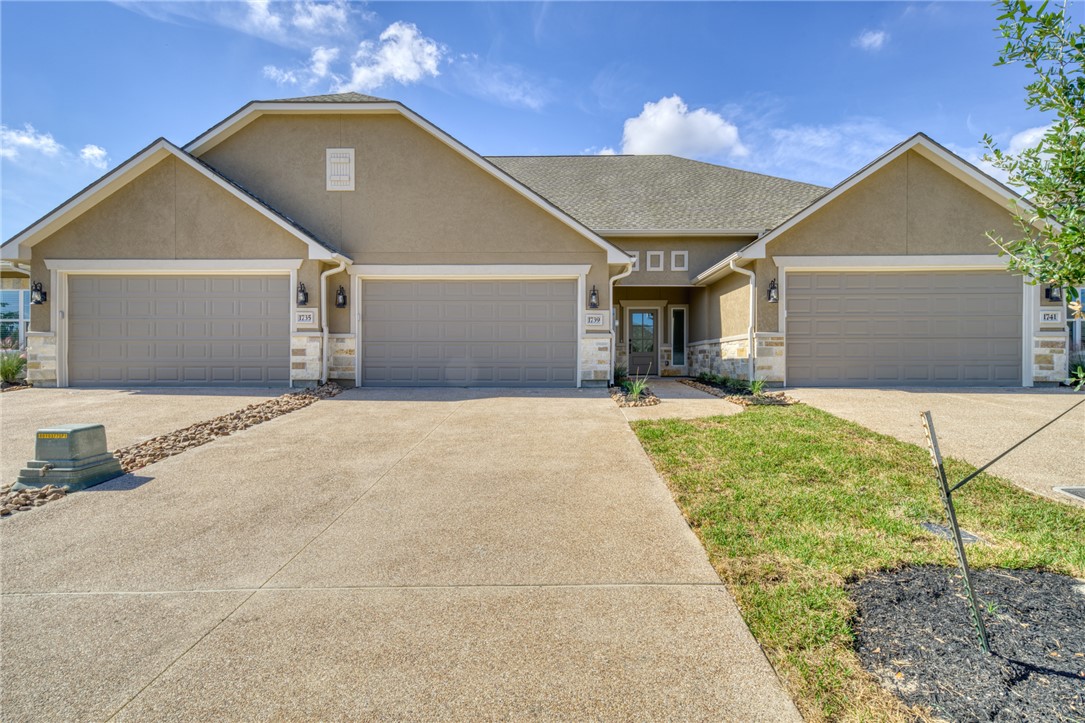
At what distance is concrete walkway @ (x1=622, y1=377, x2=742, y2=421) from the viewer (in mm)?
7855

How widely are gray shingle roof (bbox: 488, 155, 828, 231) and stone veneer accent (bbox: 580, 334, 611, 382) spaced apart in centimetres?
482

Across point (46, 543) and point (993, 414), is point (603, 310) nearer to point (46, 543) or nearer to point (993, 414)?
point (993, 414)

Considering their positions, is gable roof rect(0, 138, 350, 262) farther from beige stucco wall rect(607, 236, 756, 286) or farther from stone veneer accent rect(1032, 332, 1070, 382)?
stone veneer accent rect(1032, 332, 1070, 382)

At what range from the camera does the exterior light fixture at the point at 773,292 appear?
1077cm

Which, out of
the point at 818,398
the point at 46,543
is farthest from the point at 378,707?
the point at 818,398

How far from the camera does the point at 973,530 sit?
3.51 meters

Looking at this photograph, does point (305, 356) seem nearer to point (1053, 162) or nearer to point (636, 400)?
point (636, 400)

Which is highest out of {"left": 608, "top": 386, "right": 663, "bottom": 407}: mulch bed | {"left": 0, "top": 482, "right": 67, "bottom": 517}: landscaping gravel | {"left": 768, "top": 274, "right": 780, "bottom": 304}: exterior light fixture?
{"left": 768, "top": 274, "right": 780, "bottom": 304}: exterior light fixture

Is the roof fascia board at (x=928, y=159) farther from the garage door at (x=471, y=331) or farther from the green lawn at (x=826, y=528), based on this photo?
the green lawn at (x=826, y=528)

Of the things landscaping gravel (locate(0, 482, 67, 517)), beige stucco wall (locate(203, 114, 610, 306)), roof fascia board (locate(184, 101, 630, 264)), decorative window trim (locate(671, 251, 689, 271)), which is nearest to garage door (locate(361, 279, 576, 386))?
beige stucco wall (locate(203, 114, 610, 306))

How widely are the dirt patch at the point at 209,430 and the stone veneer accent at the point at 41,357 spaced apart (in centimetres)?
551

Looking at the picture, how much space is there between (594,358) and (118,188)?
34.8 ft

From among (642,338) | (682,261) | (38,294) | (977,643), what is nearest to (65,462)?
(977,643)

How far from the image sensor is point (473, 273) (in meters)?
10.9
